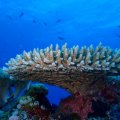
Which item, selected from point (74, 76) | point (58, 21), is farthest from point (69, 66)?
point (58, 21)

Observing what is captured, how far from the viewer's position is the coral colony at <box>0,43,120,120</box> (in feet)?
11.3

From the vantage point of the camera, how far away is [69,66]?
11.0ft

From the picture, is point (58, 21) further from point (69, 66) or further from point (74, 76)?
point (69, 66)

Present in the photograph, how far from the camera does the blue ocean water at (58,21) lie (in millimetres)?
28328

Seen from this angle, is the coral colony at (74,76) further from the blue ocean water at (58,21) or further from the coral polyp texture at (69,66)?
the blue ocean water at (58,21)

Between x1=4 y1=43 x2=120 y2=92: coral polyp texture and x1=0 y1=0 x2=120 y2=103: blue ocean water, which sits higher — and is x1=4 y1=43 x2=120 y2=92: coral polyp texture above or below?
below

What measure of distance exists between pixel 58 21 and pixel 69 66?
22793mm

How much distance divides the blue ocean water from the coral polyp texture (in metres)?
15.8

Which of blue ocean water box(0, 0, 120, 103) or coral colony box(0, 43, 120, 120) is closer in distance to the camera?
coral colony box(0, 43, 120, 120)

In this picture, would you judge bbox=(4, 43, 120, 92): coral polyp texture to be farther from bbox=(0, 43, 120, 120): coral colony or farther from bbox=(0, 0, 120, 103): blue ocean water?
bbox=(0, 0, 120, 103): blue ocean water

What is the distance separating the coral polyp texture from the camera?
3408 mm

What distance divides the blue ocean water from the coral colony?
15.7 metres

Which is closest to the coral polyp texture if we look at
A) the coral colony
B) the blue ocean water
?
the coral colony

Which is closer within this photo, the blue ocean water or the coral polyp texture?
the coral polyp texture
